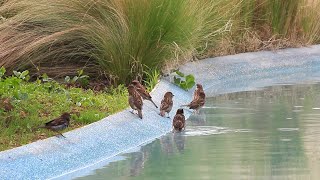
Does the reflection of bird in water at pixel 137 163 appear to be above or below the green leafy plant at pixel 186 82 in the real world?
below

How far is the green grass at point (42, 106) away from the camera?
11.8 meters

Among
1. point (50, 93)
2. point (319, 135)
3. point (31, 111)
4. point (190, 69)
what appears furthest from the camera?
point (190, 69)

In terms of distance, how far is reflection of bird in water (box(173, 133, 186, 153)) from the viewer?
11727 millimetres

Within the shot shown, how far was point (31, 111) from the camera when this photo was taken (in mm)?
13195

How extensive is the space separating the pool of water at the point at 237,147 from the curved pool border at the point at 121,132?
0.22 meters

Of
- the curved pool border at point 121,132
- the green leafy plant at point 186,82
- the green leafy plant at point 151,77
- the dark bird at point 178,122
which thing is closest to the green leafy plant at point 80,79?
the green leafy plant at point 151,77

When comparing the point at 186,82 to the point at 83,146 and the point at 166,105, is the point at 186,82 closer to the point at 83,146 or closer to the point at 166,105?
the point at 166,105

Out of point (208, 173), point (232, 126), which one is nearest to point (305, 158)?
point (208, 173)

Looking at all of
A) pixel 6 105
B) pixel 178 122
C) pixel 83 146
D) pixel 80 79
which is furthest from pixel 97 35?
pixel 83 146

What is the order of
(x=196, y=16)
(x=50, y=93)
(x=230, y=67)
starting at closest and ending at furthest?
(x=50, y=93) → (x=196, y=16) → (x=230, y=67)

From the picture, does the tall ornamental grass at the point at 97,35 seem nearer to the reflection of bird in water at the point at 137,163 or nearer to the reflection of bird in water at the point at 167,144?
the reflection of bird in water at the point at 167,144

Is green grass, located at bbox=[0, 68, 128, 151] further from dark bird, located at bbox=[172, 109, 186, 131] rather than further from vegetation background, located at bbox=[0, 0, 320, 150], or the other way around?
dark bird, located at bbox=[172, 109, 186, 131]

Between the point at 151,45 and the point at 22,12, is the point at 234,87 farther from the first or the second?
the point at 22,12

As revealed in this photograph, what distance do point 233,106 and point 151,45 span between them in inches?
66.0
